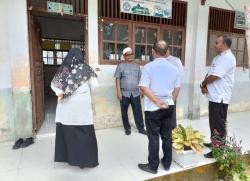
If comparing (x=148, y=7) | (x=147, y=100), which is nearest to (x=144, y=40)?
(x=148, y=7)

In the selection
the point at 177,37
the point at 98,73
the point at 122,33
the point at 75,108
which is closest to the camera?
the point at 75,108

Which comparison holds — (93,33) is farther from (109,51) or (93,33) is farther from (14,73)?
(14,73)

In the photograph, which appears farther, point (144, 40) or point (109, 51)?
point (144, 40)

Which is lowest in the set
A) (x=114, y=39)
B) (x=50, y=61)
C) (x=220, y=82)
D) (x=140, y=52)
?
(x=220, y=82)

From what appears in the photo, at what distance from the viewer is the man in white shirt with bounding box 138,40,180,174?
2059 millimetres

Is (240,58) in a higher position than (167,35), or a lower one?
lower

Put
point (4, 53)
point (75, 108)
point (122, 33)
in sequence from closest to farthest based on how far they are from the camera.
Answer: point (75, 108), point (4, 53), point (122, 33)

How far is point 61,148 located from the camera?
7.68 feet

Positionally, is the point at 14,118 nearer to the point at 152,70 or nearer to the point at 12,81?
the point at 12,81

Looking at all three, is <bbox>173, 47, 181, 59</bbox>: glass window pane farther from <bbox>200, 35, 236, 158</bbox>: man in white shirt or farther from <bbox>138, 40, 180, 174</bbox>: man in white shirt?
<bbox>138, 40, 180, 174</bbox>: man in white shirt

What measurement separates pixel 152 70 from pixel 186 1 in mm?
2703

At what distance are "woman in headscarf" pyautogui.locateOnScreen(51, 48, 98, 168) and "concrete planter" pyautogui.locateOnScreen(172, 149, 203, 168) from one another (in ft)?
3.23

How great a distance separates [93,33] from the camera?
340 cm

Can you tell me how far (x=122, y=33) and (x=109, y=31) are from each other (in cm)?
25
